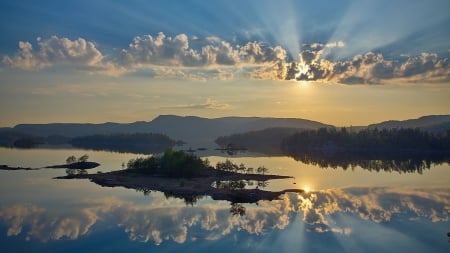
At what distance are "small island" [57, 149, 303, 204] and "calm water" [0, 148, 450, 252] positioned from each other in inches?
103

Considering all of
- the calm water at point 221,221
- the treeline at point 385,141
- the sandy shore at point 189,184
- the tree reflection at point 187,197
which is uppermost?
the treeline at point 385,141

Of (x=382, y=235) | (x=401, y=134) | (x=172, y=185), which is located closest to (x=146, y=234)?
(x=382, y=235)

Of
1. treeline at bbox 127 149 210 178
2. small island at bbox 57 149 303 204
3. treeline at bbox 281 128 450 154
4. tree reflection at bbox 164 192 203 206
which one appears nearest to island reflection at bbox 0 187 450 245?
tree reflection at bbox 164 192 203 206

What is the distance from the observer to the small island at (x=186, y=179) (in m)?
53.4

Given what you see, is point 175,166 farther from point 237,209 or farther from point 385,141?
point 385,141

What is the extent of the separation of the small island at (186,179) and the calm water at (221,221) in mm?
2625

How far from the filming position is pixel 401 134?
577 ft

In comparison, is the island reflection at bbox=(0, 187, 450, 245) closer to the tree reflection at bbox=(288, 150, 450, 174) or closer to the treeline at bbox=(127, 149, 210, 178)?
the treeline at bbox=(127, 149, 210, 178)

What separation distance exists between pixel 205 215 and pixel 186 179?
2584cm

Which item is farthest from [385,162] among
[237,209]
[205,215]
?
[205,215]

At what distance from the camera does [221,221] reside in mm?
39094

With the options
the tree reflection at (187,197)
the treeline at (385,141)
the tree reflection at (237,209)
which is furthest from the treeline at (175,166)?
the treeline at (385,141)

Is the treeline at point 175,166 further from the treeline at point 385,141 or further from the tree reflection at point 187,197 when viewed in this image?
the treeline at point 385,141

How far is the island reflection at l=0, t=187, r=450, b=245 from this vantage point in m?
35.1
